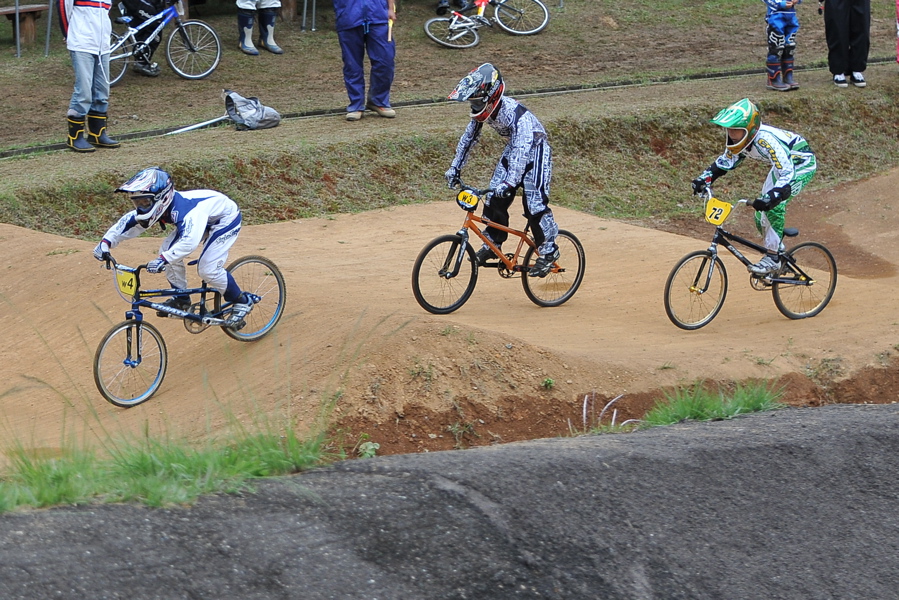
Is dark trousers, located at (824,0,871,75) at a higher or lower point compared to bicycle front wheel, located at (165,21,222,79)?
higher

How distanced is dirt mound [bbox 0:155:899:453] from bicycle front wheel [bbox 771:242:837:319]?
18 cm

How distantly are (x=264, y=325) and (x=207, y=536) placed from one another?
4.46 metres

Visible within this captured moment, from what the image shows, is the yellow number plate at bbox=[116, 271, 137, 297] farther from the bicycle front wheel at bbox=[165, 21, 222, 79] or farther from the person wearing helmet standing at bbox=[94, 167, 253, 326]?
the bicycle front wheel at bbox=[165, 21, 222, 79]

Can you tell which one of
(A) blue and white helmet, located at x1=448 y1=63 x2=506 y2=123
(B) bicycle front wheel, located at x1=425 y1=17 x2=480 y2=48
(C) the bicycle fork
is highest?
(A) blue and white helmet, located at x1=448 y1=63 x2=506 y2=123

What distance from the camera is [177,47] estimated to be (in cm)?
1705

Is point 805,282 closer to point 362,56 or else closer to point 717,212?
point 717,212

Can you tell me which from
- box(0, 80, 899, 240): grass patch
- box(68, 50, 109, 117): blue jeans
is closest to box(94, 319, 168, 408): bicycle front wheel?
box(0, 80, 899, 240): grass patch

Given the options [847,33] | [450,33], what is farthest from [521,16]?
[847,33]

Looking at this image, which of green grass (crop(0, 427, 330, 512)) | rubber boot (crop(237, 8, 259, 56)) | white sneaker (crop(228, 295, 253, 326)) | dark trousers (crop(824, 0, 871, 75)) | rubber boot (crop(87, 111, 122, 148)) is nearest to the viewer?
green grass (crop(0, 427, 330, 512))

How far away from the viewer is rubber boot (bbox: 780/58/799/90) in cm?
1666

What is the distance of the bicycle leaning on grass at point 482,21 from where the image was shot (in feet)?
64.6

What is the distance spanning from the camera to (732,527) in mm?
4680

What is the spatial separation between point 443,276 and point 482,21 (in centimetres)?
1292

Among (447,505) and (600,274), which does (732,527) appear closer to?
(447,505)
